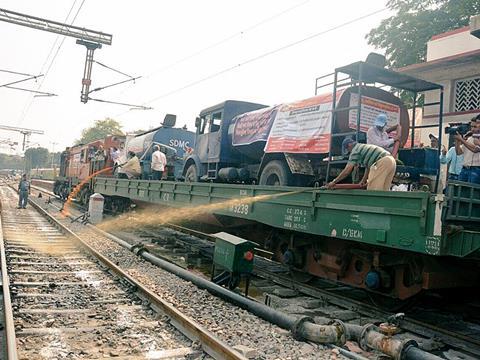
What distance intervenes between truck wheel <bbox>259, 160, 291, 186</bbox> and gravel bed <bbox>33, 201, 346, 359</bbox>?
250 centimetres

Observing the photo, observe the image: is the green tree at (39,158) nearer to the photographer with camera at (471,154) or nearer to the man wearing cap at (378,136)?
the man wearing cap at (378,136)

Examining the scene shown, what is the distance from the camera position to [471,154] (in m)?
5.96

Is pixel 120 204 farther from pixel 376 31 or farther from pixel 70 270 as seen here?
pixel 376 31

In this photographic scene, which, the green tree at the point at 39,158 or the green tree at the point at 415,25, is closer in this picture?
the green tree at the point at 415,25

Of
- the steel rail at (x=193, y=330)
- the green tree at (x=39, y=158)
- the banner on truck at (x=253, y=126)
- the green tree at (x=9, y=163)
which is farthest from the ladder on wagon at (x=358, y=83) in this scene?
the green tree at (x=9, y=163)

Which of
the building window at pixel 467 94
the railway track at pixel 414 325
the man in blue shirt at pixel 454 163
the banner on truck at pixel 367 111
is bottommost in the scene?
the railway track at pixel 414 325

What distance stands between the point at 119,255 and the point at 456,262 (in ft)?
22.0

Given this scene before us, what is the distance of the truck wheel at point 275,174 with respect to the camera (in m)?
7.82

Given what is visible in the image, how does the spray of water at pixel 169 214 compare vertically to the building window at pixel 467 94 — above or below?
below

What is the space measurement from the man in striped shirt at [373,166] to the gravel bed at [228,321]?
82.1 inches

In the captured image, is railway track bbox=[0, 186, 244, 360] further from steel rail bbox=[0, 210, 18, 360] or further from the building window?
the building window

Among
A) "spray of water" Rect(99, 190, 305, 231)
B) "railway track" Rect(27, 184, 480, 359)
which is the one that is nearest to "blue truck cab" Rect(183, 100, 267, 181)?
"spray of water" Rect(99, 190, 305, 231)

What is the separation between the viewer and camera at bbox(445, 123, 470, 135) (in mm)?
6498

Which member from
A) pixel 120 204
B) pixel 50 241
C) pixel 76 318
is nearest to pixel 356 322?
pixel 76 318
